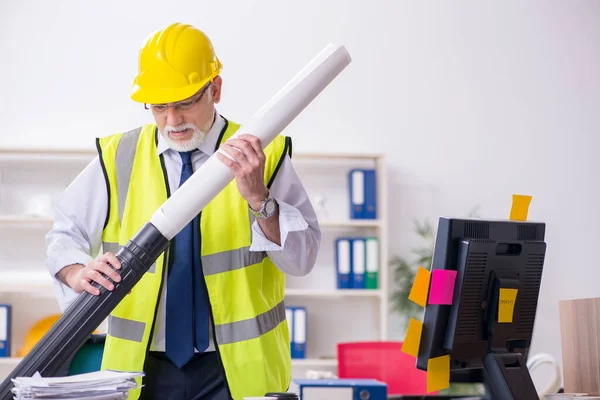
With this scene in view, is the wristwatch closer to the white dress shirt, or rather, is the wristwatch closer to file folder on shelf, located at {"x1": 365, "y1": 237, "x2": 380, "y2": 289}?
the white dress shirt

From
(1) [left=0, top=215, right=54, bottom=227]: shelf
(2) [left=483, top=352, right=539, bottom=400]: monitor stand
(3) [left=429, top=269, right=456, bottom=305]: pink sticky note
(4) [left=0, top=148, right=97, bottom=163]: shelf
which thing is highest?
(4) [left=0, top=148, right=97, bottom=163]: shelf

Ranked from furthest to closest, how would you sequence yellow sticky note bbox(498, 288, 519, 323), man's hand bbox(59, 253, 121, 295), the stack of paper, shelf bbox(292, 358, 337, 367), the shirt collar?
shelf bbox(292, 358, 337, 367), the shirt collar, yellow sticky note bbox(498, 288, 519, 323), man's hand bbox(59, 253, 121, 295), the stack of paper

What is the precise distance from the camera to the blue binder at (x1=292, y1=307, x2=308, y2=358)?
16.3 feet

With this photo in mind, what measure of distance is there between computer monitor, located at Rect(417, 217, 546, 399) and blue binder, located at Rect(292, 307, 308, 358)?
312cm

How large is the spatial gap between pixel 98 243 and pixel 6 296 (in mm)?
3362

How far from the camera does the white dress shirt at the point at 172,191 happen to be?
1888 millimetres

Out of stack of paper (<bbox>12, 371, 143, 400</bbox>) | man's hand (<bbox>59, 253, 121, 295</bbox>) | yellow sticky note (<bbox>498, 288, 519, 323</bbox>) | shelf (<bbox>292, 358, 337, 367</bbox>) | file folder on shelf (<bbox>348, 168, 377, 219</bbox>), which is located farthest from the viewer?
file folder on shelf (<bbox>348, 168, 377, 219</bbox>)

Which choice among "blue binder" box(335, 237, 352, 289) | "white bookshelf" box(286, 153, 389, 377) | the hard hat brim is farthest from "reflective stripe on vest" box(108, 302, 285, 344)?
"white bookshelf" box(286, 153, 389, 377)

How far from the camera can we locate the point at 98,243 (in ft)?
6.73

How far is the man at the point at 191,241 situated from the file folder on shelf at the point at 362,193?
3.04 meters

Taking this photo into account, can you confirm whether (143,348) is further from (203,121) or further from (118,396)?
(203,121)

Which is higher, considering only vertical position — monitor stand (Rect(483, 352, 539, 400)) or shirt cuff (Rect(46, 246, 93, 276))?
shirt cuff (Rect(46, 246, 93, 276))

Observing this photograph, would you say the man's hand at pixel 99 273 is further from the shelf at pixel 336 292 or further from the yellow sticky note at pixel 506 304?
the shelf at pixel 336 292

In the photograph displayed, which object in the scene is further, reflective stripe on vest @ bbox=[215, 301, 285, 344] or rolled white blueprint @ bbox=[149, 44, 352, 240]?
reflective stripe on vest @ bbox=[215, 301, 285, 344]
